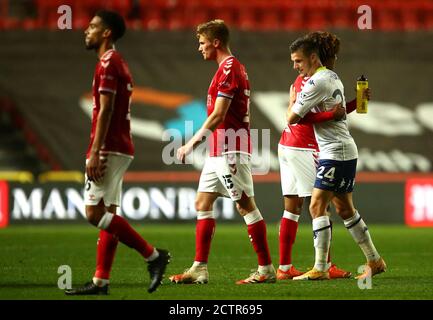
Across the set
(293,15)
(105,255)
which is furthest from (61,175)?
(105,255)

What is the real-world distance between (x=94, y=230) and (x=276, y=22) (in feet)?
20.4

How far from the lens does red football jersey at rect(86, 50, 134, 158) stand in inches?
278

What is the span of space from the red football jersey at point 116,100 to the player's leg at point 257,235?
4.19ft

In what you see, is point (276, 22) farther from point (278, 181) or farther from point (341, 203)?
point (341, 203)

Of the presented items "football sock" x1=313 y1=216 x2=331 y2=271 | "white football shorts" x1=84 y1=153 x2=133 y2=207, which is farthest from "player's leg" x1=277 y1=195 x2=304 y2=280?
"white football shorts" x1=84 y1=153 x2=133 y2=207

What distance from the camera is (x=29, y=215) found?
54.2ft

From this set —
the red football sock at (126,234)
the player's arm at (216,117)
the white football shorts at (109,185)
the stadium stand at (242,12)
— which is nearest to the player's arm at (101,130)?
the white football shorts at (109,185)

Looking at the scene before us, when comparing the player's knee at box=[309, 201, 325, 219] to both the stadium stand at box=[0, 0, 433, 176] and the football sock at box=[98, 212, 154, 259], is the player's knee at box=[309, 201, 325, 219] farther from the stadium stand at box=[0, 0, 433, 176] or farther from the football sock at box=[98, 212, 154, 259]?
the stadium stand at box=[0, 0, 433, 176]

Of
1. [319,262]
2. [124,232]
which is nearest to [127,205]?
[319,262]

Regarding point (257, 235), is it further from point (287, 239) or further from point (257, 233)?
point (287, 239)

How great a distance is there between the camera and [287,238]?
8758 mm

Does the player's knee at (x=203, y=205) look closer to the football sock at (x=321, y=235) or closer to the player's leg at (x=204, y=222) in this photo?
the player's leg at (x=204, y=222)

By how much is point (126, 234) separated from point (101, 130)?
30.1 inches

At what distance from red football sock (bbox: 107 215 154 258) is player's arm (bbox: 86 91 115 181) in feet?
1.21
